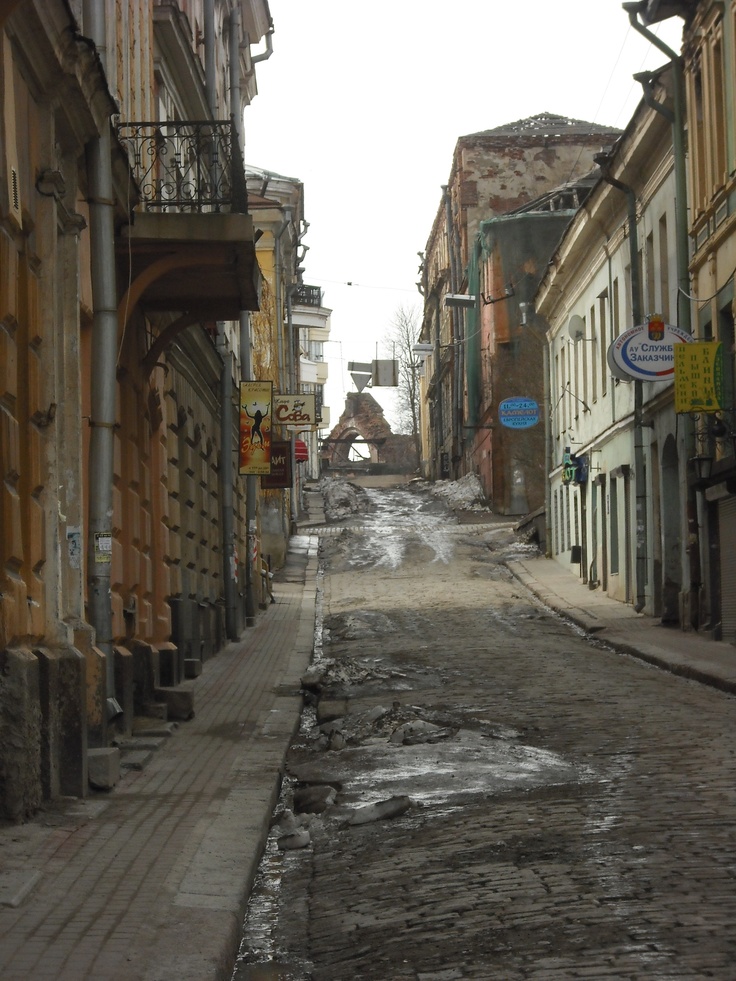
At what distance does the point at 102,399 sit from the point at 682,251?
44.7 ft

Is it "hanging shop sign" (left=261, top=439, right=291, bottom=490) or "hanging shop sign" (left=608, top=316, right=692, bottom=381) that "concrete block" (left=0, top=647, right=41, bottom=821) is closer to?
"hanging shop sign" (left=608, top=316, right=692, bottom=381)

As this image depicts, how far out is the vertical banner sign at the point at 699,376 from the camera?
744 inches

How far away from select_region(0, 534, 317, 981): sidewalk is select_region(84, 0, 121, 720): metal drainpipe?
46.2 inches

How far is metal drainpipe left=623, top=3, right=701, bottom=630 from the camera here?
2114cm

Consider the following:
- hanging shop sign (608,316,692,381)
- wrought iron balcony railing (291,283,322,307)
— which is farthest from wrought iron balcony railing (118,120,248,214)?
wrought iron balcony railing (291,283,322,307)

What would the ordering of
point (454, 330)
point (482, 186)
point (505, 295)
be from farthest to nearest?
point (454, 330), point (482, 186), point (505, 295)

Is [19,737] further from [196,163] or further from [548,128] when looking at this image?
[548,128]

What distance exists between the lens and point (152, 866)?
21.6 ft

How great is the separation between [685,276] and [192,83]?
7772 mm

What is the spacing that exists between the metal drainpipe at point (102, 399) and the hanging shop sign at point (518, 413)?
2964 cm

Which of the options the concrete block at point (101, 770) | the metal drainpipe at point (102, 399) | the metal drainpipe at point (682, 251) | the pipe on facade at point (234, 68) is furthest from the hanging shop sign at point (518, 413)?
the concrete block at point (101, 770)

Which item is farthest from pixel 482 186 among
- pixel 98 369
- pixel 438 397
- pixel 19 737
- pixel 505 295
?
pixel 19 737

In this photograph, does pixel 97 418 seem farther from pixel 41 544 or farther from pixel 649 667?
pixel 649 667

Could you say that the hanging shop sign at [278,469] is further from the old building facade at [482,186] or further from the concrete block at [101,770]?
the concrete block at [101,770]
